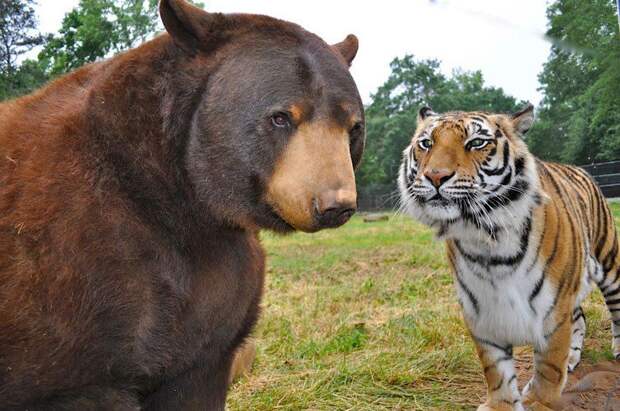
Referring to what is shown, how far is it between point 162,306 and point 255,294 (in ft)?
1.66

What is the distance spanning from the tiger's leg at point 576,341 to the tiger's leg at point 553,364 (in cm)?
87

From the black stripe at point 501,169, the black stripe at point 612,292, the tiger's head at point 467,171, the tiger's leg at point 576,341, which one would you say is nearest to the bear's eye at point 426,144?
the tiger's head at point 467,171

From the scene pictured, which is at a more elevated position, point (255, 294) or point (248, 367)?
point (255, 294)

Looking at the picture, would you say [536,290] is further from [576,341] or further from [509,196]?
[576,341]

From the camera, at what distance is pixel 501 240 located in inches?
149

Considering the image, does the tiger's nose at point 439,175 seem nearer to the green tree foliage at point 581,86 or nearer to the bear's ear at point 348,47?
the green tree foliage at point 581,86

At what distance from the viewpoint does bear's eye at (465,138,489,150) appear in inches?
148

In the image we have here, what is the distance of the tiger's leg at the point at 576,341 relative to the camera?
15.3 feet

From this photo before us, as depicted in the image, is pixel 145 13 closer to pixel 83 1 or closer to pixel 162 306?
pixel 83 1

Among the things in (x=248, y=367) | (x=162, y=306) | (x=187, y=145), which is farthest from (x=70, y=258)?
(x=248, y=367)

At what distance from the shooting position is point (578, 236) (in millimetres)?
4090

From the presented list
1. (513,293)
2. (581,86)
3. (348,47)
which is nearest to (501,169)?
(513,293)

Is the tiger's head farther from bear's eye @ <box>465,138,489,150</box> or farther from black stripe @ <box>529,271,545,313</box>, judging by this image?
black stripe @ <box>529,271,545,313</box>

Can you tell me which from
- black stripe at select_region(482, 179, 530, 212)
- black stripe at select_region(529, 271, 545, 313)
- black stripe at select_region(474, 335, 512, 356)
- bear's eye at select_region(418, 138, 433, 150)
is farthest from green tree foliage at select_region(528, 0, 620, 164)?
black stripe at select_region(474, 335, 512, 356)
